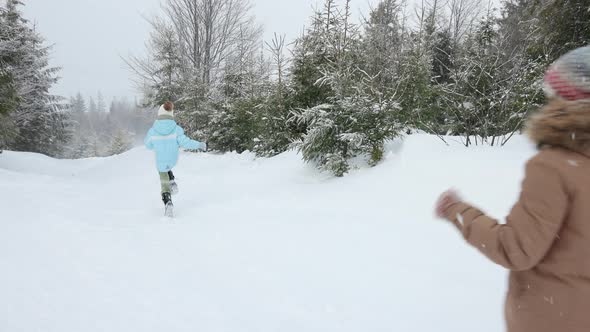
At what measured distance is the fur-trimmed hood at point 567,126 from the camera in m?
1.29

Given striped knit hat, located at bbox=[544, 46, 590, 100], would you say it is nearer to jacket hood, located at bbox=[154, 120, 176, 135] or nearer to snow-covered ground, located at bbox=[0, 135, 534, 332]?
snow-covered ground, located at bbox=[0, 135, 534, 332]

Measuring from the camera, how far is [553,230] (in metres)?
Answer: 1.26

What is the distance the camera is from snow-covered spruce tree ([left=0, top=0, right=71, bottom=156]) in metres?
25.0

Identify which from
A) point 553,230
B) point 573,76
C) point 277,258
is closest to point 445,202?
point 553,230

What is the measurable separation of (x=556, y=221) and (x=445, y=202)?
431mm

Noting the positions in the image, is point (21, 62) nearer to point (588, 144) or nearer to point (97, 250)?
point (97, 250)

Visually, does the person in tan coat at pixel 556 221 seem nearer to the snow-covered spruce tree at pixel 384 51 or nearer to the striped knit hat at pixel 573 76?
the striped knit hat at pixel 573 76

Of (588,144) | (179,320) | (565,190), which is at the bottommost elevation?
(179,320)

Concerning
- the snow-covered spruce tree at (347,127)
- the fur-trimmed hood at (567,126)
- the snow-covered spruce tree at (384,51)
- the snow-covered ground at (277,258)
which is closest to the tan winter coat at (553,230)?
the fur-trimmed hood at (567,126)

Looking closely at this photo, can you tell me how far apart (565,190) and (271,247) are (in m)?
3.42

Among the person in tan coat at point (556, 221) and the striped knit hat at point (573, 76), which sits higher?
the striped knit hat at point (573, 76)

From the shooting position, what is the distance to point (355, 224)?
15.7ft

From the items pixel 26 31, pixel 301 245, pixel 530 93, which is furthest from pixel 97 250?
pixel 26 31

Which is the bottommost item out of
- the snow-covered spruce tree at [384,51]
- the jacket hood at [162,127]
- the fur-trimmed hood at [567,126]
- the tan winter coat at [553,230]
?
the tan winter coat at [553,230]
